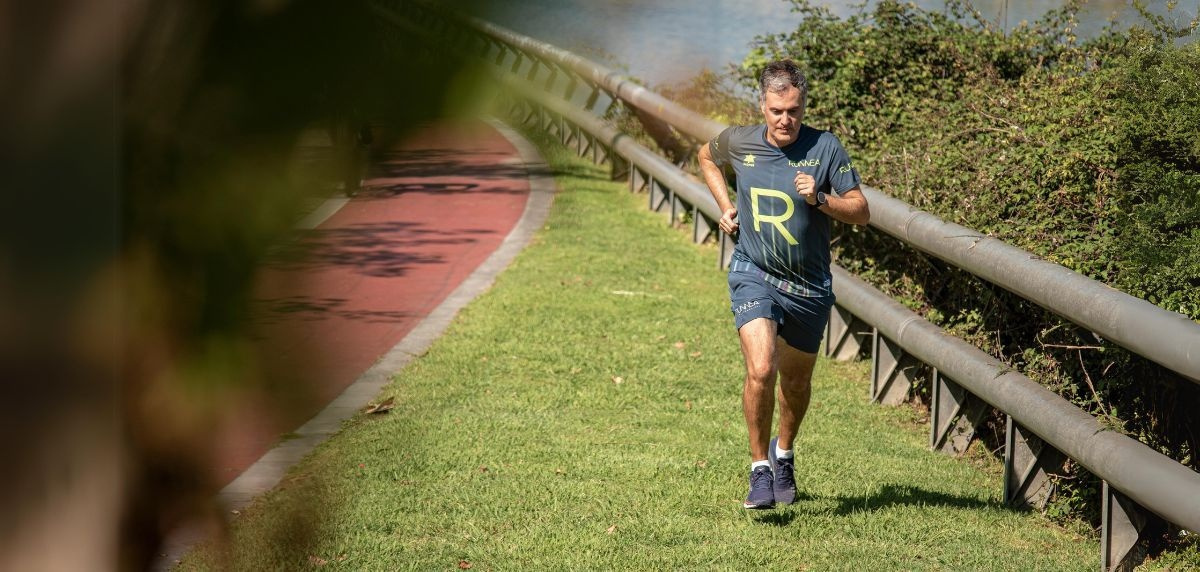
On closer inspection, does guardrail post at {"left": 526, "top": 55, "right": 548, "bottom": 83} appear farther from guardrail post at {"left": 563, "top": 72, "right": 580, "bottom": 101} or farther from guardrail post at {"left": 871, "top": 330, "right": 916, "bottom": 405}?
guardrail post at {"left": 871, "top": 330, "right": 916, "bottom": 405}

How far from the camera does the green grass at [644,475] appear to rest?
4.86m

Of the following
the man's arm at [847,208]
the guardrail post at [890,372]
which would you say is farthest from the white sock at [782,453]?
the guardrail post at [890,372]

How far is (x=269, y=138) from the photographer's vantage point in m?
0.76

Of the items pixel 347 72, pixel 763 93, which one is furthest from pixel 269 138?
pixel 763 93

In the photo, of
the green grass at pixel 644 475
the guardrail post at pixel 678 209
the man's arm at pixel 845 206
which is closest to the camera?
the green grass at pixel 644 475

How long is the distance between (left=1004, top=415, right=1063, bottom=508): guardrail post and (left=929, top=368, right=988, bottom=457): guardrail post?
587 mm

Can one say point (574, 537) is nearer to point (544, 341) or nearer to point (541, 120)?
point (544, 341)

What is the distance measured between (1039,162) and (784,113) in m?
1.39

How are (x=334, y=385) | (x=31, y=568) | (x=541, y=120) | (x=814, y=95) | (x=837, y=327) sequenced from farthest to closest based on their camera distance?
(x=814, y=95), (x=837, y=327), (x=541, y=120), (x=334, y=385), (x=31, y=568)

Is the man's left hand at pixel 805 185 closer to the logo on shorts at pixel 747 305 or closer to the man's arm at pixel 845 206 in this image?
the man's arm at pixel 845 206

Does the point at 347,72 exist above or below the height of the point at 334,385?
above

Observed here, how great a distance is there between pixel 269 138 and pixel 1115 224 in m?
5.27

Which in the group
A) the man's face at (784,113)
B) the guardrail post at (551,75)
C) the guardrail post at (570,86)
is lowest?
the man's face at (784,113)

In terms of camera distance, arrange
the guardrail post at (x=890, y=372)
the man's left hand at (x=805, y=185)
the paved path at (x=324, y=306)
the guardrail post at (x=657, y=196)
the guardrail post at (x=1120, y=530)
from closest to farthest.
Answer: the paved path at (x=324, y=306) < the guardrail post at (x=1120, y=530) < the man's left hand at (x=805, y=185) < the guardrail post at (x=890, y=372) < the guardrail post at (x=657, y=196)
